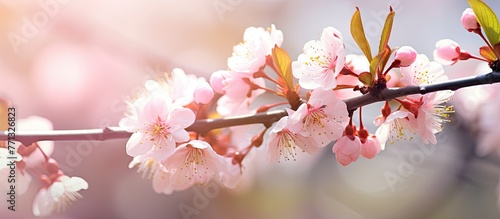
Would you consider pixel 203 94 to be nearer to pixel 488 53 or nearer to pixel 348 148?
pixel 348 148

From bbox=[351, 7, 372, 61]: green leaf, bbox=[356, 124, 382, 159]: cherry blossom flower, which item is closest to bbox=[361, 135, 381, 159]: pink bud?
bbox=[356, 124, 382, 159]: cherry blossom flower

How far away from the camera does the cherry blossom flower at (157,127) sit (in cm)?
53

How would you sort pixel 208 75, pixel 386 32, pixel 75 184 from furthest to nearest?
pixel 208 75
pixel 75 184
pixel 386 32

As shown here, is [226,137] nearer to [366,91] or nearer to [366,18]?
[366,91]

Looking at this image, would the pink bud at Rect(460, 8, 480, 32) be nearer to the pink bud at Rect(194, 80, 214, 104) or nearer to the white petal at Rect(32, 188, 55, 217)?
the pink bud at Rect(194, 80, 214, 104)

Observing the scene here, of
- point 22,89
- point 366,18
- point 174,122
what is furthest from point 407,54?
point 22,89

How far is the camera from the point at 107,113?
95cm

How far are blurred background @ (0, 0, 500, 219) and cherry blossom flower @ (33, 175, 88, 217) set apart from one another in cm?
22

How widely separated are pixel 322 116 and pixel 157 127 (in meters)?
0.18

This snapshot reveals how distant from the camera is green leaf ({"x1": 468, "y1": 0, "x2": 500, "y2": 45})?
1.58 feet

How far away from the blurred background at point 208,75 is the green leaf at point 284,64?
0.31m

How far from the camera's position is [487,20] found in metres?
0.49

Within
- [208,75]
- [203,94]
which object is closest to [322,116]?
[203,94]

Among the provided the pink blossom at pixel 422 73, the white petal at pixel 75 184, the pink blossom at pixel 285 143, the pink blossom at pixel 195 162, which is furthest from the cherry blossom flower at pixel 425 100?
the white petal at pixel 75 184
